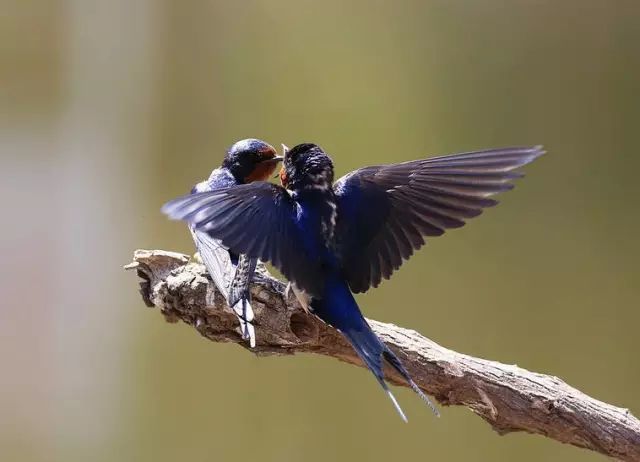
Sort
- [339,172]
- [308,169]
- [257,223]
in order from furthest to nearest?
[339,172] → [308,169] → [257,223]

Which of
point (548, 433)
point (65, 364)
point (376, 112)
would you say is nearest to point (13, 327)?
point (65, 364)

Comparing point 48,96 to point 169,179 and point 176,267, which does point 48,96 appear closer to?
point 169,179

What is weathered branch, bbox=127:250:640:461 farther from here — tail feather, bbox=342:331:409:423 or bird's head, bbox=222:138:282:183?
bird's head, bbox=222:138:282:183

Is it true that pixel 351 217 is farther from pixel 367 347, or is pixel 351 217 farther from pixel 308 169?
pixel 367 347

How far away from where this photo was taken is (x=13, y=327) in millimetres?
2102

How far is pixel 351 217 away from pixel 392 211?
2.4 inches

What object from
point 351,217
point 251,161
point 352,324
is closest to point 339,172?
point 251,161

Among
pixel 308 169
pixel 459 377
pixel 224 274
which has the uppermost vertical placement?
pixel 308 169

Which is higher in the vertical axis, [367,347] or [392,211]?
[392,211]

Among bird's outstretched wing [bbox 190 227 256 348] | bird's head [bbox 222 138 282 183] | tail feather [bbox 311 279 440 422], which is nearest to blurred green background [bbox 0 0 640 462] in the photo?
bird's head [bbox 222 138 282 183]

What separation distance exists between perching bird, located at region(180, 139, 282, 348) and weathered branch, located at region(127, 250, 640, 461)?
4cm

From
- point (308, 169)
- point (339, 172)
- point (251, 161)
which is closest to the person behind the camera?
point (308, 169)

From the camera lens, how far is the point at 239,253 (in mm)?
1063

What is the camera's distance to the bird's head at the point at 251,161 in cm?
144
